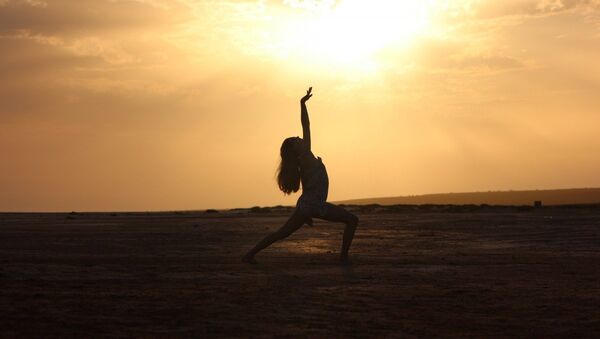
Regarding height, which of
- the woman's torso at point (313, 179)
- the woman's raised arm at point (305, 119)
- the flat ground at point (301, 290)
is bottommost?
the flat ground at point (301, 290)

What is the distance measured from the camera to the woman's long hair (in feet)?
51.4

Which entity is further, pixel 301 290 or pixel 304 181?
pixel 304 181

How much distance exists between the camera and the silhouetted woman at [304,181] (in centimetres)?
1556

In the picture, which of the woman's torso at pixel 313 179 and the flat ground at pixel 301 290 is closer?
the flat ground at pixel 301 290

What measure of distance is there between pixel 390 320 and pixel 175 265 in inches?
247

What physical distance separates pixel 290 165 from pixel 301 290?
4.72 metres

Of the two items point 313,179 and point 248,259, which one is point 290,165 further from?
point 248,259

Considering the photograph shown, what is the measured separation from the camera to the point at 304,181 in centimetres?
1572

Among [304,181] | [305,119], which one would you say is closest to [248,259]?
[304,181]

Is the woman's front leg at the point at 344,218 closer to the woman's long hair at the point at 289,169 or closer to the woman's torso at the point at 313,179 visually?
the woman's torso at the point at 313,179

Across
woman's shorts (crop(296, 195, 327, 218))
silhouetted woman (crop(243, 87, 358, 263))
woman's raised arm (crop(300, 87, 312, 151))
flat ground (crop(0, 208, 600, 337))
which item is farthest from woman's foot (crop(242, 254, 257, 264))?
woman's raised arm (crop(300, 87, 312, 151))

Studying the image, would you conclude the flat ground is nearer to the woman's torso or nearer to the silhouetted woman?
the silhouetted woman

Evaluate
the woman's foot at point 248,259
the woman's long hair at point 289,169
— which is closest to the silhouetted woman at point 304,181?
the woman's long hair at point 289,169

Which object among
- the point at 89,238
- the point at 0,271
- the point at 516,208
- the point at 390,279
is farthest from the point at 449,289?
the point at 516,208
